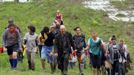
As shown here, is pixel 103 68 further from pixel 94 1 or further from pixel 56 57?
pixel 94 1

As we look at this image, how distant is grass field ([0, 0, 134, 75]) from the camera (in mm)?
35281

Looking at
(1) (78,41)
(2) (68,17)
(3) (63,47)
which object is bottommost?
(2) (68,17)

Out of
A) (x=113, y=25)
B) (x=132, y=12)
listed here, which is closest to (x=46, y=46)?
(x=113, y=25)

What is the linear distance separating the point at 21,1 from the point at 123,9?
31.3ft

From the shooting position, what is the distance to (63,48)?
18.5 m

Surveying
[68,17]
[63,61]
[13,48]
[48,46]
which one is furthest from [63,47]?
[68,17]

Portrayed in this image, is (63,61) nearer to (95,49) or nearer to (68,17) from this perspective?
(95,49)

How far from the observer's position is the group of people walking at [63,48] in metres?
18.5

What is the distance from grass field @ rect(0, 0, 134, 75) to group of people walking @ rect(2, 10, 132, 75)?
35.2ft

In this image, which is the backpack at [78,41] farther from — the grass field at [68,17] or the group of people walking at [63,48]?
the grass field at [68,17]

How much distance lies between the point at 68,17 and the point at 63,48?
67.7 feet

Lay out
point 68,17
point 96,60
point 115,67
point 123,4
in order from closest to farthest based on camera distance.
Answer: point 96,60, point 115,67, point 68,17, point 123,4

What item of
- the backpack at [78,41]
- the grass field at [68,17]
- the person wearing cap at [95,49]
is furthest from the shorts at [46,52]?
the grass field at [68,17]

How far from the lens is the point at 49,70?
20.9 metres
